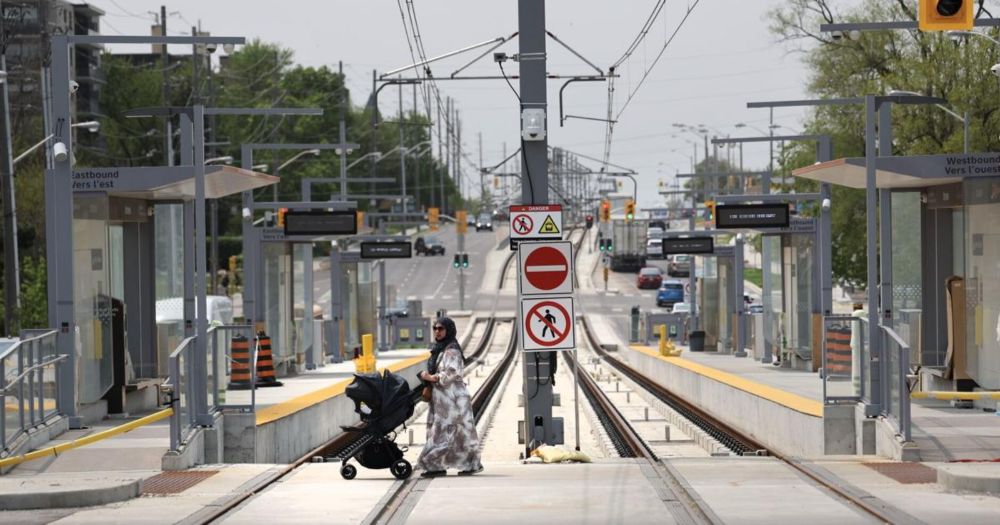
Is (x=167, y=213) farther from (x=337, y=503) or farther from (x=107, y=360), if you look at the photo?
(x=337, y=503)

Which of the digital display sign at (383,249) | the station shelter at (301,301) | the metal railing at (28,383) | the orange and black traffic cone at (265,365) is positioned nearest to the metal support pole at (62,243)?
the metal railing at (28,383)

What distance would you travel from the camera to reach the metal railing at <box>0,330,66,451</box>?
58.7ft

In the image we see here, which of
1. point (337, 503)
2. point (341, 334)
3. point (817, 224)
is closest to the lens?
point (337, 503)

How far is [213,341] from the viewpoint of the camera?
72.1 ft

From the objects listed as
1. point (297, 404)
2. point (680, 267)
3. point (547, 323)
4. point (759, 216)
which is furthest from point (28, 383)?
point (680, 267)

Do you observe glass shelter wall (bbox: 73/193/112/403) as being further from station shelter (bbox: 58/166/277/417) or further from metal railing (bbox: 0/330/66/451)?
metal railing (bbox: 0/330/66/451)

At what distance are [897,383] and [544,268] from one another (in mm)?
4146

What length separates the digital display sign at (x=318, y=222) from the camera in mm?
38062

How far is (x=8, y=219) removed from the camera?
38625 mm

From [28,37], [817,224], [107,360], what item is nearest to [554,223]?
[107,360]

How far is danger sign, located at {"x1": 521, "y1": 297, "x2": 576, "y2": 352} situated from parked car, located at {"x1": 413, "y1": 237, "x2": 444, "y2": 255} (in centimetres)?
10879

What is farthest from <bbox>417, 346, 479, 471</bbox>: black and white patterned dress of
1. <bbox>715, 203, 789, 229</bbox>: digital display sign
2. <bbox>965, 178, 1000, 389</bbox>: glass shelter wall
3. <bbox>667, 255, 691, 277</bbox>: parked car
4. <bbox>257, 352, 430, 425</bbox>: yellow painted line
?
<bbox>667, 255, 691, 277</bbox>: parked car

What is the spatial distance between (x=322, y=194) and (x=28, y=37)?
97.5 ft

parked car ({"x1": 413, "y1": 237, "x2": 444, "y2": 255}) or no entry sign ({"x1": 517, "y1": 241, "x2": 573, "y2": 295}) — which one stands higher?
parked car ({"x1": 413, "y1": 237, "x2": 444, "y2": 255})
